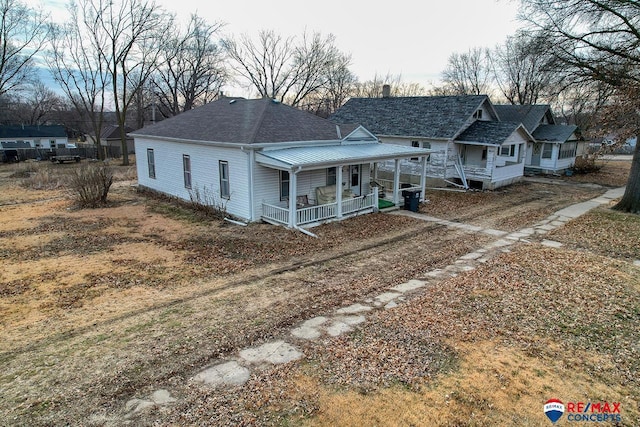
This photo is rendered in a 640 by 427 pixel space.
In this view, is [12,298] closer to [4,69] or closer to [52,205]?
[52,205]

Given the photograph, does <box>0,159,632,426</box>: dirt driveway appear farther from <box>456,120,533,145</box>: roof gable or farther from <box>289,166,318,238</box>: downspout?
<box>456,120,533,145</box>: roof gable

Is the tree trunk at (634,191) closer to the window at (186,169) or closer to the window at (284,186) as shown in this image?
the window at (284,186)

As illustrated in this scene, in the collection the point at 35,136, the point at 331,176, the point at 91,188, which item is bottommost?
the point at 91,188

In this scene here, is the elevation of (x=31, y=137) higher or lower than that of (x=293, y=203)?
higher

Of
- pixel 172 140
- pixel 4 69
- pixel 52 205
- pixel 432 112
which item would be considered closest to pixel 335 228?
pixel 172 140

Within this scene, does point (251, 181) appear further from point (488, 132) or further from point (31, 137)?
point (31, 137)

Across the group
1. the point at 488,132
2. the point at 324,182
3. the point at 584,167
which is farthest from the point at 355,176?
the point at 584,167

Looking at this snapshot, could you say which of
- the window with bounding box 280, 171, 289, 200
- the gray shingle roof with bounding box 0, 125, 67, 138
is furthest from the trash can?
the gray shingle roof with bounding box 0, 125, 67, 138

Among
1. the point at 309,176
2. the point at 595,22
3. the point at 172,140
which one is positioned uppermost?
the point at 595,22
